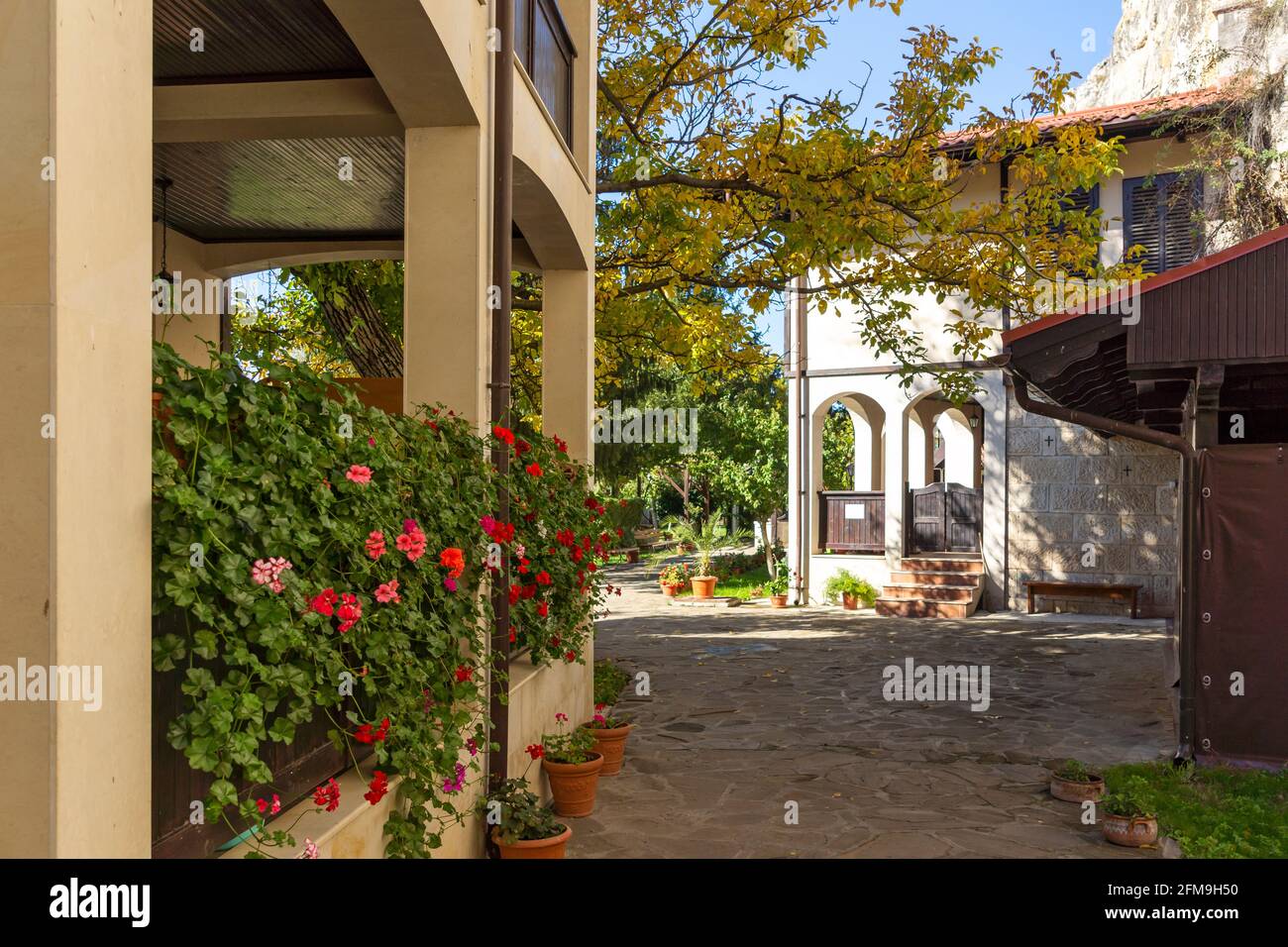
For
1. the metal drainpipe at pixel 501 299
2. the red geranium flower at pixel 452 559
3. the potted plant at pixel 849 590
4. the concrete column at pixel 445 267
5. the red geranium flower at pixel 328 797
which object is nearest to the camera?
Result: the red geranium flower at pixel 328 797

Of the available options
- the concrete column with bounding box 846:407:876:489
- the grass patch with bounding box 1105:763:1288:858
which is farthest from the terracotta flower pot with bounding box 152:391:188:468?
the concrete column with bounding box 846:407:876:489

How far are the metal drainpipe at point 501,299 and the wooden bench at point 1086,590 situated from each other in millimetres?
12081

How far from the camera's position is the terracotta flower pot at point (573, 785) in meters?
5.95

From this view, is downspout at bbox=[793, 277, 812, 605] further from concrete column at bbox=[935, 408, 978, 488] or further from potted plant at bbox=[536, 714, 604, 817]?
potted plant at bbox=[536, 714, 604, 817]

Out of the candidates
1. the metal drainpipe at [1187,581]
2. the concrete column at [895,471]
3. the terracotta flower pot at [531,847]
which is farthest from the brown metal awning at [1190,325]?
the concrete column at [895,471]

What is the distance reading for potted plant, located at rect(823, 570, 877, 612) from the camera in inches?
658

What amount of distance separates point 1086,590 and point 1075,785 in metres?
9.71

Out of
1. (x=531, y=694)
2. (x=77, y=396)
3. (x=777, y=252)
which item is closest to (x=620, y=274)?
(x=777, y=252)

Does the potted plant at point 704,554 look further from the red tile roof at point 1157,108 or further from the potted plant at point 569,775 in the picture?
the potted plant at point 569,775

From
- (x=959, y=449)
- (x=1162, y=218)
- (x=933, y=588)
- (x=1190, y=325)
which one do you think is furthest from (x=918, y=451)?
(x=1190, y=325)

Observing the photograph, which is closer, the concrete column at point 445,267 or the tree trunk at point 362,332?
the concrete column at point 445,267

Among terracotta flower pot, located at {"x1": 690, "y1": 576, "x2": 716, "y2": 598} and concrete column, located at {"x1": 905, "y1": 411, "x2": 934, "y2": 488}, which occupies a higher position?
concrete column, located at {"x1": 905, "y1": 411, "x2": 934, "y2": 488}

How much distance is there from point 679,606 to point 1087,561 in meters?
6.70

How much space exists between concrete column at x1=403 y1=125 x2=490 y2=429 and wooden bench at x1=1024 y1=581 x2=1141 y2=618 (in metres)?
12.5
